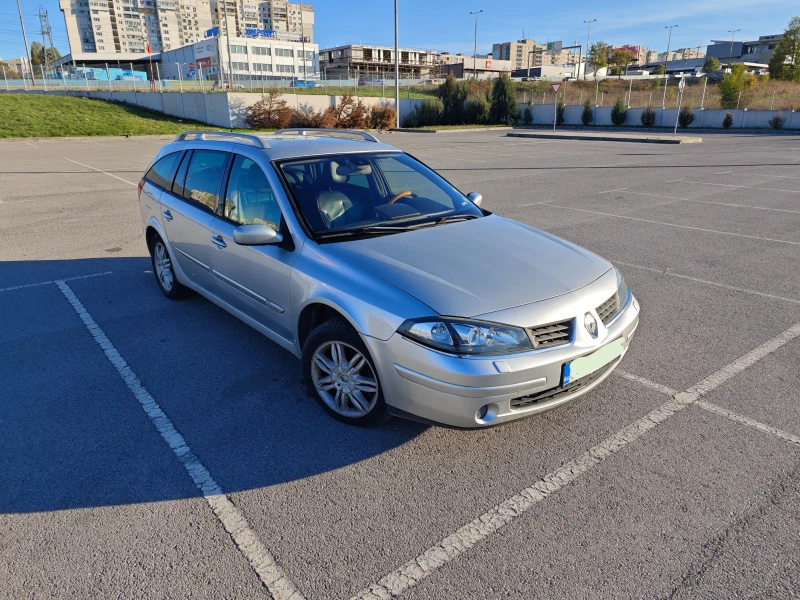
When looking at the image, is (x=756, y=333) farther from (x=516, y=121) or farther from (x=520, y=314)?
(x=516, y=121)

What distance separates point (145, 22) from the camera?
457 ft

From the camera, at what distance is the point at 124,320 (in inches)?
207

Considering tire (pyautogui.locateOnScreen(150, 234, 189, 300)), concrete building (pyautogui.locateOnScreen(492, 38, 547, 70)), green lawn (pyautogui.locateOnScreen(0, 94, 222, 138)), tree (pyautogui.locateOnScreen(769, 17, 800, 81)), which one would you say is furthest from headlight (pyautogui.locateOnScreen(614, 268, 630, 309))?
concrete building (pyautogui.locateOnScreen(492, 38, 547, 70))

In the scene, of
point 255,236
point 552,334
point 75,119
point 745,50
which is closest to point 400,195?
point 255,236

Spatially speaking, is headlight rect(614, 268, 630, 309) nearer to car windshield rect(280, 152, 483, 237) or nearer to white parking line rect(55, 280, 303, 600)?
car windshield rect(280, 152, 483, 237)

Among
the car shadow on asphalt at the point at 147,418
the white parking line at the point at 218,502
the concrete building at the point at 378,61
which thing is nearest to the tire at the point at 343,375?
the car shadow on asphalt at the point at 147,418

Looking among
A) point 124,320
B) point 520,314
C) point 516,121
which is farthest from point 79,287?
point 516,121

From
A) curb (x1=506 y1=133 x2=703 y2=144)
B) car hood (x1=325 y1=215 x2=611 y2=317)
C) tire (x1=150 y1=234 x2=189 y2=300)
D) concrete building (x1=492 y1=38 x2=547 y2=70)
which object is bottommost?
curb (x1=506 y1=133 x2=703 y2=144)

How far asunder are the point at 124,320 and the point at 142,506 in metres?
2.85

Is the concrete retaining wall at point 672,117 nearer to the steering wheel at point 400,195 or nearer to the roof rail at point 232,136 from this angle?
the steering wheel at point 400,195

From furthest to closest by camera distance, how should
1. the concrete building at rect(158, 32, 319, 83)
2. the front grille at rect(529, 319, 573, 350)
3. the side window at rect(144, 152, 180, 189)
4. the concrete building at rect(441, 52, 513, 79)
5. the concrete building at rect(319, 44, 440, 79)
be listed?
the concrete building at rect(319, 44, 440, 79)
the concrete building at rect(441, 52, 513, 79)
the concrete building at rect(158, 32, 319, 83)
the side window at rect(144, 152, 180, 189)
the front grille at rect(529, 319, 573, 350)

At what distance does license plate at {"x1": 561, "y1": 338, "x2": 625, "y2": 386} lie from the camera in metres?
3.06

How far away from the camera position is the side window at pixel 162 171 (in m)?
5.49

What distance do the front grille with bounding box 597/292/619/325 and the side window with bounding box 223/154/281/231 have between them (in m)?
2.15
